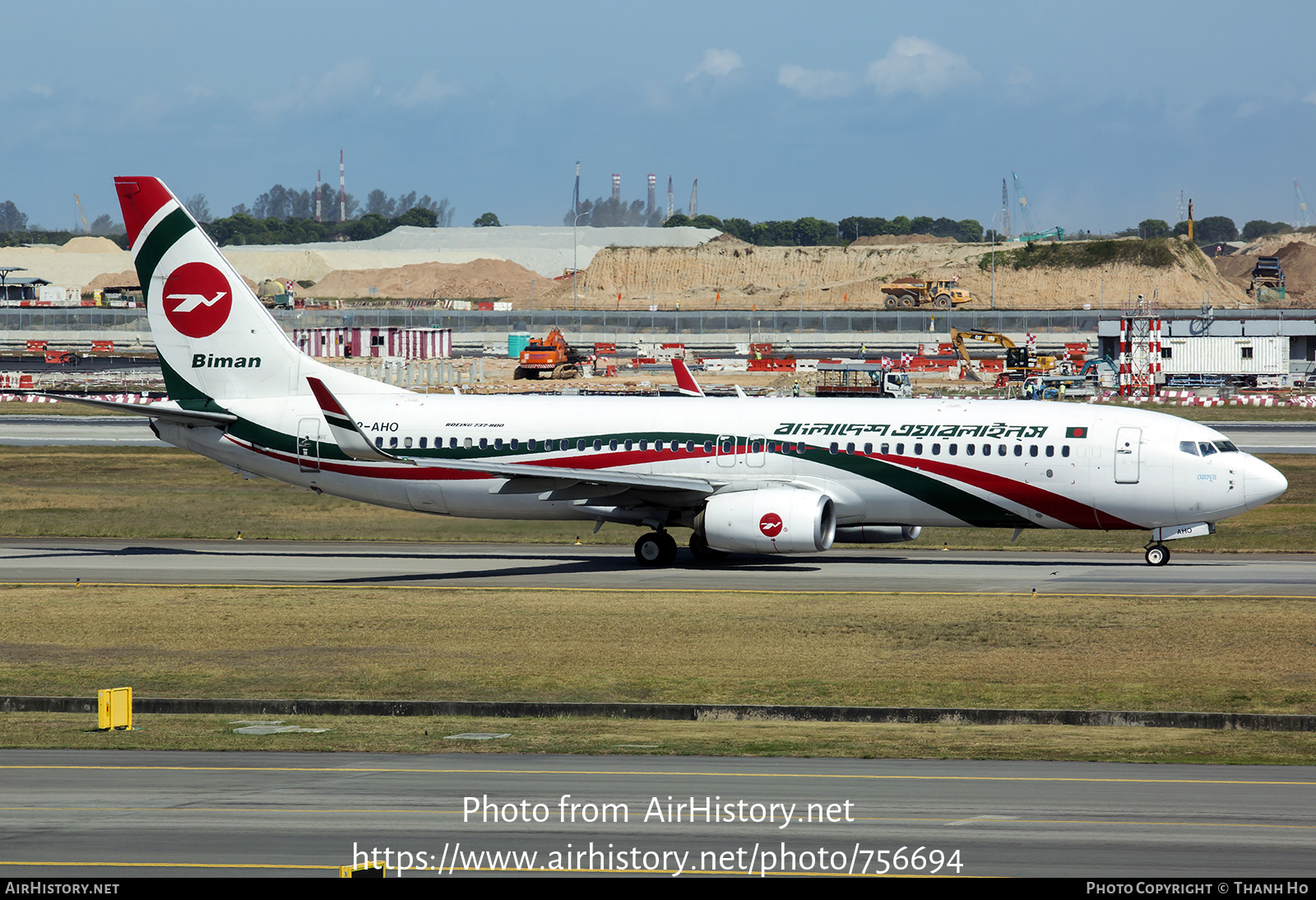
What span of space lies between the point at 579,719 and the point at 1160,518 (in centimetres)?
2147

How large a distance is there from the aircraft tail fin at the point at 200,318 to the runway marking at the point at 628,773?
81.6 ft

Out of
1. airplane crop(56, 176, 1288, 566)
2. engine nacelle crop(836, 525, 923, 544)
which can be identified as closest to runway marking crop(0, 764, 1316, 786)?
airplane crop(56, 176, 1288, 566)

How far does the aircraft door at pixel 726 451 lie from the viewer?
38.5 meters

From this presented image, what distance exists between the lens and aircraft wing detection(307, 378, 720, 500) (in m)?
35.1

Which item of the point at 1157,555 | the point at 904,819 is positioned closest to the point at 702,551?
the point at 1157,555

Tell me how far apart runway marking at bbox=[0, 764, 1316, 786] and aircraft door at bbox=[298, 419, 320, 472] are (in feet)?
76.6

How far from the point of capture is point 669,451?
38750mm

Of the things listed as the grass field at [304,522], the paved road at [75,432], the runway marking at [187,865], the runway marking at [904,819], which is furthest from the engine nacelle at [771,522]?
the paved road at [75,432]

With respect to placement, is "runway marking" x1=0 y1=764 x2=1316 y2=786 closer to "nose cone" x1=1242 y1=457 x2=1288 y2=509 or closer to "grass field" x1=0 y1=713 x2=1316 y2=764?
"grass field" x1=0 y1=713 x2=1316 y2=764

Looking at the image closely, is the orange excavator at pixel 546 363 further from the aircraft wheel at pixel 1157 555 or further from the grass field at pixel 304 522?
the aircraft wheel at pixel 1157 555

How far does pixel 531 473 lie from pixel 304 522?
13.5m

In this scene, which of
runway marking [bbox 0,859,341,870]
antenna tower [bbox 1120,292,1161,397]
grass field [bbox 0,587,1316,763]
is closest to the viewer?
runway marking [bbox 0,859,341,870]

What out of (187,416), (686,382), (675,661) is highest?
(686,382)

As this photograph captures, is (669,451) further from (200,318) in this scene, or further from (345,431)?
(200,318)
